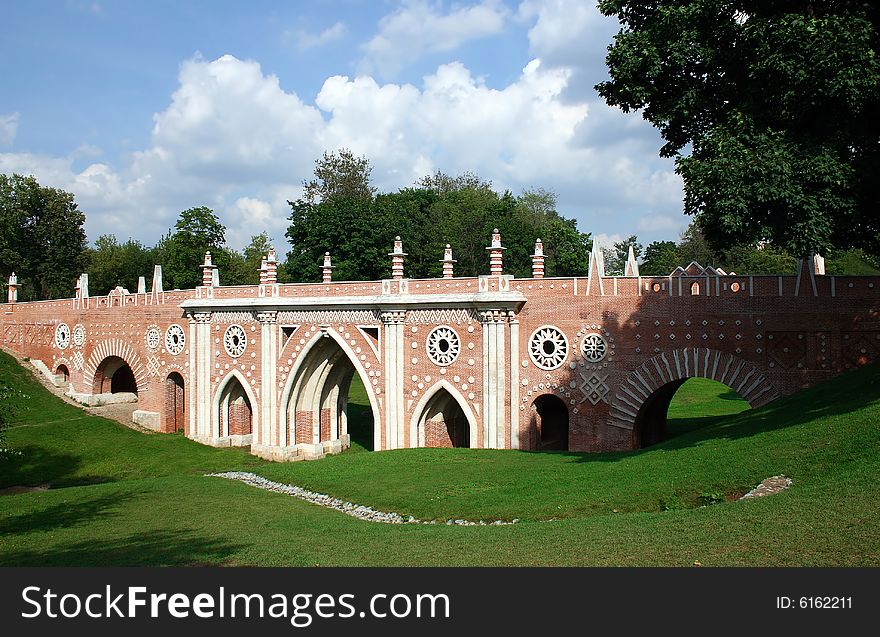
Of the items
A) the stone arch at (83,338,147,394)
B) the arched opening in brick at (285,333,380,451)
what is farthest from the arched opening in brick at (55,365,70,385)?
the arched opening in brick at (285,333,380,451)

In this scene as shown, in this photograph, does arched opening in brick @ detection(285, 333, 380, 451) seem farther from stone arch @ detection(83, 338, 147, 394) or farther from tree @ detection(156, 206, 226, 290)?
tree @ detection(156, 206, 226, 290)

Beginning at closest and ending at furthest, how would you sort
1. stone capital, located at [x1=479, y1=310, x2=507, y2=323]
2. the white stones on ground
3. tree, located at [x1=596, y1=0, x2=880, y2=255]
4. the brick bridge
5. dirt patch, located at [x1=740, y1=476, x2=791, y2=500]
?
dirt patch, located at [x1=740, y1=476, x2=791, y2=500] → tree, located at [x1=596, y1=0, x2=880, y2=255] → the white stones on ground → the brick bridge → stone capital, located at [x1=479, y1=310, x2=507, y2=323]

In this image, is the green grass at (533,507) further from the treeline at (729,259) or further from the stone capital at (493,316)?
the treeline at (729,259)

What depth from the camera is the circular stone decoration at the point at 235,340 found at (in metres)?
27.9

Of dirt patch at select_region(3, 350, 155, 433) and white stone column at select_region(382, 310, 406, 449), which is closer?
white stone column at select_region(382, 310, 406, 449)

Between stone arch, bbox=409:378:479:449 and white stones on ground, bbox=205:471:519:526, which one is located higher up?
stone arch, bbox=409:378:479:449

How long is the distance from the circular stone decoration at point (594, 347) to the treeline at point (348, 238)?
77.6 feet

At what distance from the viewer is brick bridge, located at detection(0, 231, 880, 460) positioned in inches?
724

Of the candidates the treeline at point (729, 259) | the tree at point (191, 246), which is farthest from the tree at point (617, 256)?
the tree at point (191, 246)

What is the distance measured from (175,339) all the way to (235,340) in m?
4.00

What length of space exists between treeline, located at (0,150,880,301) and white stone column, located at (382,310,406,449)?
19.6 m

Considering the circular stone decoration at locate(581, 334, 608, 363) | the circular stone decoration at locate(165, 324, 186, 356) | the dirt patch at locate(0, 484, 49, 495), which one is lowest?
the dirt patch at locate(0, 484, 49, 495)

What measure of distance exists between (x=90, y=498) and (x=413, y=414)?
1016cm

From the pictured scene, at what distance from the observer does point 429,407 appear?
78.1ft
